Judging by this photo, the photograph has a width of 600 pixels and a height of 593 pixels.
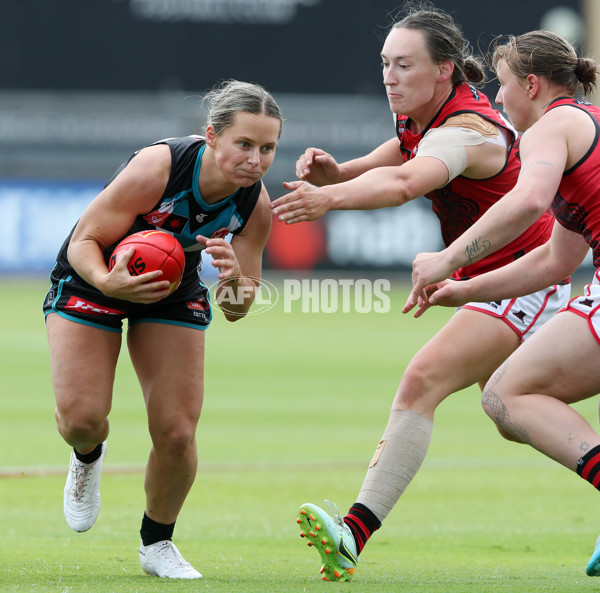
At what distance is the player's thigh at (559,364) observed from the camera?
4309 mm

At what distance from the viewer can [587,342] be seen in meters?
4.29

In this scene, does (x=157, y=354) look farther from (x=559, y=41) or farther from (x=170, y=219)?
(x=559, y=41)

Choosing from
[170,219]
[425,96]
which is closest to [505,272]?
[425,96]

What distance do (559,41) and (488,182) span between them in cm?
89

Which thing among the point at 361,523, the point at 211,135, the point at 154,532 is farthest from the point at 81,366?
the point at 361,523

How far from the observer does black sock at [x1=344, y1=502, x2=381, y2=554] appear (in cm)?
498

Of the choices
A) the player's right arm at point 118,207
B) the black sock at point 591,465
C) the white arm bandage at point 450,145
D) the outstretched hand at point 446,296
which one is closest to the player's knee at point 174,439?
the player's right arm at point 118,207

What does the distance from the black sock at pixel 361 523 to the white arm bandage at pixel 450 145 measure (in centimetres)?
159

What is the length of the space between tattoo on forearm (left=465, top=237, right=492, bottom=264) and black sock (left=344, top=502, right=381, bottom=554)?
1.38 m

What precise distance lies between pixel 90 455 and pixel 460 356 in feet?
6.56

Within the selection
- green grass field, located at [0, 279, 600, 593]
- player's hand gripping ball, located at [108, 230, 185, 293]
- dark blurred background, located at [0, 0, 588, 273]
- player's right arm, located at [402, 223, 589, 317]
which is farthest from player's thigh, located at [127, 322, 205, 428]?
dark blurred background, located at [0, 0, 588, 273]

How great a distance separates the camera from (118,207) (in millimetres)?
5035

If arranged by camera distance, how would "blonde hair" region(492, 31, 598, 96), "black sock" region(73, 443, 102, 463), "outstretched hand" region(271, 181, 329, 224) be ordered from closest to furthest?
"outstretched hand" region(271, 181, 329, 224)
"blonde hair" region(492, 31, 598, 96)
"black sock" region(73, 443, 102, 463)

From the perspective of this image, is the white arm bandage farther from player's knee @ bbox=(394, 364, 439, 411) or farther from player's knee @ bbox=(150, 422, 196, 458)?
player's knee @ bbox=(150, 422, 196, 458)
